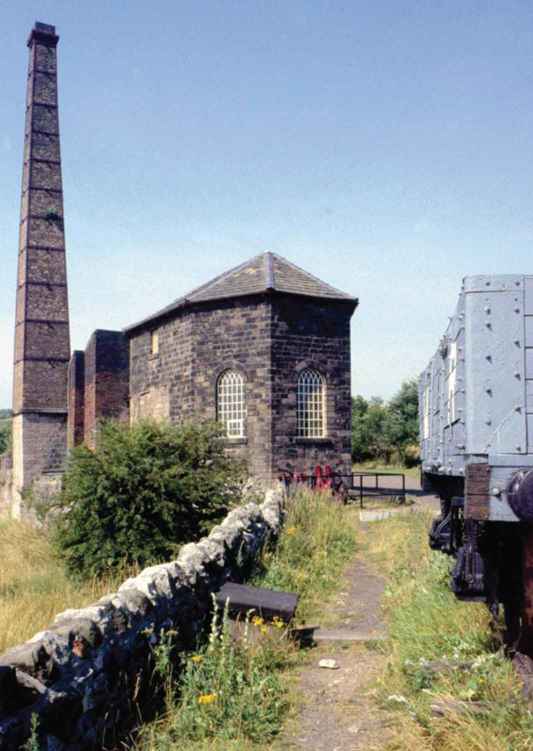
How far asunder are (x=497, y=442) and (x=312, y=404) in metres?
17.4

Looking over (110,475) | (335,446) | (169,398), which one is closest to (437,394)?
(110,475)

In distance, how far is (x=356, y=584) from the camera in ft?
32.1

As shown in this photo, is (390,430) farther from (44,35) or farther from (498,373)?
(498,373)

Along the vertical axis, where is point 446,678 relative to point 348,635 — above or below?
above

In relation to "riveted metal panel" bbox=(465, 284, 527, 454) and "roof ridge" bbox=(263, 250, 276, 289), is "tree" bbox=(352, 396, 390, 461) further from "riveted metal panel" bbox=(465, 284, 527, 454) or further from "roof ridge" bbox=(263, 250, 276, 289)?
"riveted metal panel" bbox=(465, 284, 527, 454)

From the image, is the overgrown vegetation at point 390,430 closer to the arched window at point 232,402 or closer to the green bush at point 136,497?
the arched window at point 232,402

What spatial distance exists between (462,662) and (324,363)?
17.5 meters

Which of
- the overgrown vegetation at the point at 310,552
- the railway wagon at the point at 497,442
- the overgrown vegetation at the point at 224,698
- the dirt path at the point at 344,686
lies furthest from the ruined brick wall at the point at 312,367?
the railway wagon at the point at 497,442

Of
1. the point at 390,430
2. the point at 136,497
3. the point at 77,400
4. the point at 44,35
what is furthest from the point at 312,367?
the point at 390,430

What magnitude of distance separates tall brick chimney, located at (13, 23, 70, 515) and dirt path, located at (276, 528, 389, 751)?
85.0 feet

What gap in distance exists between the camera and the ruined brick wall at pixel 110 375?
28000 millimetres

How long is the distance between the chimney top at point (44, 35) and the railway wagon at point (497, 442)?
35437mm

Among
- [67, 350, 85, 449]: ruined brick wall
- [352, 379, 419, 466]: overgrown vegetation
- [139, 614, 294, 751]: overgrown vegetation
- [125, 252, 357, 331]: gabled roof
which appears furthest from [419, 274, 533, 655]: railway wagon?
[352, 379, 419, 466]: overgrown vegetation

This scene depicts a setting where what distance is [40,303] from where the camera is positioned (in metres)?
33.5
